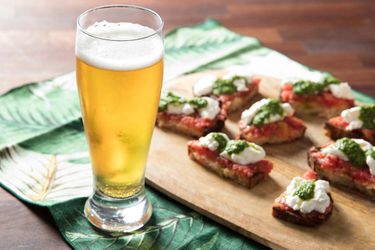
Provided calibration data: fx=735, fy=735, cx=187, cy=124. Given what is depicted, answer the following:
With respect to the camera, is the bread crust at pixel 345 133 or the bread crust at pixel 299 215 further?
the bread crust at pixel 345 133

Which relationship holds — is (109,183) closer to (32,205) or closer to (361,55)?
(32,205)

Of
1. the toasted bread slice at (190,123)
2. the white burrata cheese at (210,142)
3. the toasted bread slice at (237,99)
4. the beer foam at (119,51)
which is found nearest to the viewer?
the beer foam at (119,51)

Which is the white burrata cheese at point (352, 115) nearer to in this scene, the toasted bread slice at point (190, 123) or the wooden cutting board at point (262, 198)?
the wooden cutting board at point (262, 198)

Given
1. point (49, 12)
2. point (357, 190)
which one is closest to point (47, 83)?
point (49, 12)

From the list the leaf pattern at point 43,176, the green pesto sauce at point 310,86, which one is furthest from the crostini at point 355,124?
the leaf pattern at point 43,176

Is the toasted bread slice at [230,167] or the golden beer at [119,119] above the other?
the golden beer at [119,119]

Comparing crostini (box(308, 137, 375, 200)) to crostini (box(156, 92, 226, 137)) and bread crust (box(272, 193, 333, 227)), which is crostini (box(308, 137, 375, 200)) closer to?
bread crust (box(272, 193, 333, 227))

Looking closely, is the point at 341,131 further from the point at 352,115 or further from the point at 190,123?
the point at 190,123
